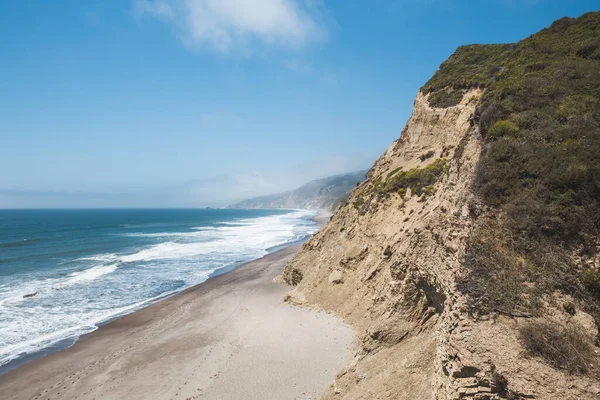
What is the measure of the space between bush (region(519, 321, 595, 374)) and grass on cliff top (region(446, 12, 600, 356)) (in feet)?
1.66

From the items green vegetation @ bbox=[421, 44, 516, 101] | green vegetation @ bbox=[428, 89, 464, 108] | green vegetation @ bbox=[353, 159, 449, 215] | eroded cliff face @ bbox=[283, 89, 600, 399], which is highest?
green vegetation @ bbox=[421, 44, 516, 101]

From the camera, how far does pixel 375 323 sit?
12.3 metres

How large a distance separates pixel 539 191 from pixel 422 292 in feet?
16.6

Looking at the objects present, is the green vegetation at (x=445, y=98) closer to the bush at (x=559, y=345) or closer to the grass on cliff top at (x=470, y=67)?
the grass on cliff top at (x=470, y=67)

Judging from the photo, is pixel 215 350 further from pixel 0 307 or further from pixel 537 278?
pixel 0 307

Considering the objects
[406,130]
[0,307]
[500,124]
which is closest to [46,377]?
[0,307]

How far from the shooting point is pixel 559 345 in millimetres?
6023

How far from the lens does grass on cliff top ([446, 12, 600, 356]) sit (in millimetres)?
7082

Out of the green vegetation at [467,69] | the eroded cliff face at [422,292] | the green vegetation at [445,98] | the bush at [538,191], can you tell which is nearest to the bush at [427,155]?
the eroded cliff face at [422,292]

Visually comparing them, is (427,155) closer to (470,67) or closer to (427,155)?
(427,155)

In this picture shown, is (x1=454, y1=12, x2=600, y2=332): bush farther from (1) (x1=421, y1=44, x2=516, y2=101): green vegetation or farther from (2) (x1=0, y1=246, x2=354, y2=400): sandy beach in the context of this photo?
(1) (x1=421, y1=44, x2=516, y2=101): green vegetation

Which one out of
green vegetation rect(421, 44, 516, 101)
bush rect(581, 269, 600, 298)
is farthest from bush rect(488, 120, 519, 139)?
green vegetation rect(421, 44, 516, 101)

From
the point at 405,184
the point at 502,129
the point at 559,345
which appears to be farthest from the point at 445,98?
the point at 559,345

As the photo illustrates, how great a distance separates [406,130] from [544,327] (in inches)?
1045
